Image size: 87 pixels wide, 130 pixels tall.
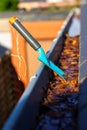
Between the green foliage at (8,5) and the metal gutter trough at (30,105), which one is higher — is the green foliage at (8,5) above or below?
above

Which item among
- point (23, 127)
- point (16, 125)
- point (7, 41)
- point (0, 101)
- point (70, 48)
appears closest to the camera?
point (16, 125)

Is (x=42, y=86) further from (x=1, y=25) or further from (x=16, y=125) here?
(x=1, y=25)

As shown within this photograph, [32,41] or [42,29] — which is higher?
[32,41]

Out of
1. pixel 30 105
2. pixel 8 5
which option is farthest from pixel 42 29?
pixel 8 5

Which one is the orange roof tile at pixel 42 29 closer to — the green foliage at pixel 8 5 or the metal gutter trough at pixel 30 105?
the metal gutter trough at pixel 30 105

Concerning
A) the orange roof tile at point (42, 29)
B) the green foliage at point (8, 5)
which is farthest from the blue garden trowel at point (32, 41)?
the green foliage at point (8, 5)

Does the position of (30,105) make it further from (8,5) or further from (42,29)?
(8,5)

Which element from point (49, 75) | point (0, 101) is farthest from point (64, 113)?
point (0, 101)

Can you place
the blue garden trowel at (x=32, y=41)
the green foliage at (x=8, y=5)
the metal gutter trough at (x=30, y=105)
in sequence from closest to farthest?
the metal gutter trough at (x=30, y=105) < the blue garden trowel at (x=32, y=41) < the green foliage at (x=8, y=5)

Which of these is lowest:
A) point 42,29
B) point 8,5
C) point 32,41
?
point 42,29

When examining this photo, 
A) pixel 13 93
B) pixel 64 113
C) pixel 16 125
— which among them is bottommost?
pixel 13 93

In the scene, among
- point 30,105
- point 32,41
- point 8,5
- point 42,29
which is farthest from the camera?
point 8,5
